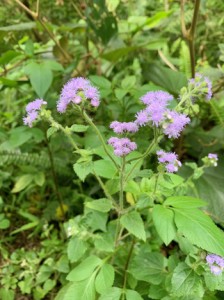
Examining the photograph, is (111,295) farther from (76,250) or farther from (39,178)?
(39,178)

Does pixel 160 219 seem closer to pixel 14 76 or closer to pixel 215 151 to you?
pixel 215 151

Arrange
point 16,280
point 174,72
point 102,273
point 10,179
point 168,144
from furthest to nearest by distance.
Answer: point 10,179 < point 174,72 < point 168,144 < point 16,280 < point 102,273

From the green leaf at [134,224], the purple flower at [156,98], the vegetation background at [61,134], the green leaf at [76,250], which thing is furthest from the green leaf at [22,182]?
the purple flower at [156,98]

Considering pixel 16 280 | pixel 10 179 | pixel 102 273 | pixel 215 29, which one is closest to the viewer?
pixel 102 273

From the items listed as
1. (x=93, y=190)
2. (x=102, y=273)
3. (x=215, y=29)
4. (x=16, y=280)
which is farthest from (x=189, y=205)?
(x=215, y=29)

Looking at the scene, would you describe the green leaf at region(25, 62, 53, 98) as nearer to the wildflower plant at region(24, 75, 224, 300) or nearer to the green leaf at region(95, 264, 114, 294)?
the wildflower plant at region(24, 75, 224, 300)

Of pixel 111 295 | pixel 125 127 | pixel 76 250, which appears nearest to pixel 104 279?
pixel 111 295
